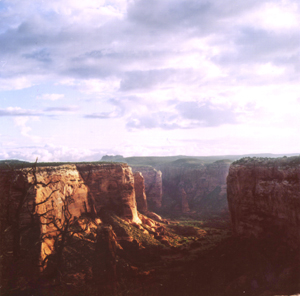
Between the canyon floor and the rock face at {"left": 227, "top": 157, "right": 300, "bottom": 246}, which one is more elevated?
the rock face at {"left": 227, "top": 157, "right": 300, "bottom": 246}

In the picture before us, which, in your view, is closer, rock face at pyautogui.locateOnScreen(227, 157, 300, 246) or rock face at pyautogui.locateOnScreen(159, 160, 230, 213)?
rock face at pyautogui.locateOnScreen(227, 157, 300, 246)

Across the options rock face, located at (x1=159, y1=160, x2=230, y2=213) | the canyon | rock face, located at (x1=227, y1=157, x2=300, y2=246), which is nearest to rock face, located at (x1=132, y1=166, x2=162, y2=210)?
rock face, located at (x1=159, y1=160, x2=230, y2=213)

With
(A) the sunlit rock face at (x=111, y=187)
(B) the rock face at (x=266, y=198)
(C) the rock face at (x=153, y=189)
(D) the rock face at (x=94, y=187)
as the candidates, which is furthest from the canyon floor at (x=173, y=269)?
(C) the rock face at (x=153, y=189)

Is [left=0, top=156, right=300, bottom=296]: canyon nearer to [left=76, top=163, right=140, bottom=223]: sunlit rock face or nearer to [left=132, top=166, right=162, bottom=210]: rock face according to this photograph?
[left=76, top=163, right=140, bottom=223]: sunlit rock face

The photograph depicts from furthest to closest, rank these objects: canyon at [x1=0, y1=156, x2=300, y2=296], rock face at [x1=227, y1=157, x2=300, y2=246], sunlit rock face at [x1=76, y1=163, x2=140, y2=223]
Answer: sunlit rock face at [x1=76, y1=163, x2=140, y2=223], rock face at [x1=227, y1=157, x2=300, y2=246], canyon at [x1=0, y1=156, x2=300, y2=296]

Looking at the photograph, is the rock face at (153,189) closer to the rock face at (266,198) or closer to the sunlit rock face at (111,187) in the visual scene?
the sunlit rock face at (111,187)

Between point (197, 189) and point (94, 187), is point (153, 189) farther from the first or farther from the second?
point (94, 187)

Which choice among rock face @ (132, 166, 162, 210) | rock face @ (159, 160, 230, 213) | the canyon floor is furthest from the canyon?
rock face @ (159, 160, 230, 213)

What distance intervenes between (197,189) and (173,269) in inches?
3223

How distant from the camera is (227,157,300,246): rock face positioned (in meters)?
35.4

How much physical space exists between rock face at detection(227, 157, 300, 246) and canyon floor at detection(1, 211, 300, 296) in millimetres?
2105

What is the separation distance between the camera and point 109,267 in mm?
25844

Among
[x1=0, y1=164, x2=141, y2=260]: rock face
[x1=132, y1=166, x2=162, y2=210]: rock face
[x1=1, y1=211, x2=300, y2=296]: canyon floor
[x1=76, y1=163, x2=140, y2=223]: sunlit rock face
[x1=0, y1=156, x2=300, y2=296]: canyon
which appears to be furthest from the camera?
[x1=132, y1=166, x2=162, y2=210]: rock face

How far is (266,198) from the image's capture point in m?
40.8
